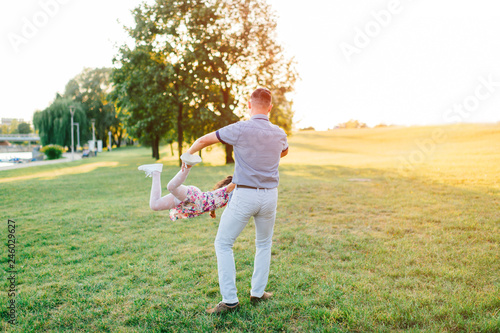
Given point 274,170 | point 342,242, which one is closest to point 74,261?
point 274,170

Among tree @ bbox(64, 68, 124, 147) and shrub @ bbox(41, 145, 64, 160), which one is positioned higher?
tree @ bbox(64, 68, 124, 147)

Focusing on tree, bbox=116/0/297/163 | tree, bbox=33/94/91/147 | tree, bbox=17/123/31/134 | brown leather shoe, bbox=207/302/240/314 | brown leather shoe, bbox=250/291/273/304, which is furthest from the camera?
tree, bbox=17/123/31/134

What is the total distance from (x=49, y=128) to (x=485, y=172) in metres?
49.9

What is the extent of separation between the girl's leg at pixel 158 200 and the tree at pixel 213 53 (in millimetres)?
19073

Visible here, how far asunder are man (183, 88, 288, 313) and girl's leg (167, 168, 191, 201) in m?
0.27

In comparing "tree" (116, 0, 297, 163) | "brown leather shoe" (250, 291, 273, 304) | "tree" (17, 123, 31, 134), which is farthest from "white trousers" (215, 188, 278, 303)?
"tree" (17, 123, 31, 134)

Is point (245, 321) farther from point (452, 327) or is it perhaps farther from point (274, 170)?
point (452, 327)

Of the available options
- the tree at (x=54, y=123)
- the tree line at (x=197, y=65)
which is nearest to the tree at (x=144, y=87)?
the tree line at (x=197, y=65)

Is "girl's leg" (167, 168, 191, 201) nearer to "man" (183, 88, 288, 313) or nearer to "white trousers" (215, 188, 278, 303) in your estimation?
"man" (183, 88, 288, 313)

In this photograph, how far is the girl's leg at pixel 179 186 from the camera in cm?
366

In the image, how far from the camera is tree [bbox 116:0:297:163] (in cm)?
2272

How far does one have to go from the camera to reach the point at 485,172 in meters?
16.3

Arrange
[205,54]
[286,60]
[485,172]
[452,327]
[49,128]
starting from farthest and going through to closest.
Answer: [49,128] < [286,60] < [205,54] < [485,172] < [452,327]

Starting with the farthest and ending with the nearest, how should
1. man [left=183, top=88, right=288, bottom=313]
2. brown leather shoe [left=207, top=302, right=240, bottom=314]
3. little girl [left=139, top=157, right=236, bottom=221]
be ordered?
little girl [left=139, top=157, right=236, bottom=221]
brown leather shoe [left=207, top=302, right=240, bottom=314]
man [left=183, top=88, right=288, bottom=313]
